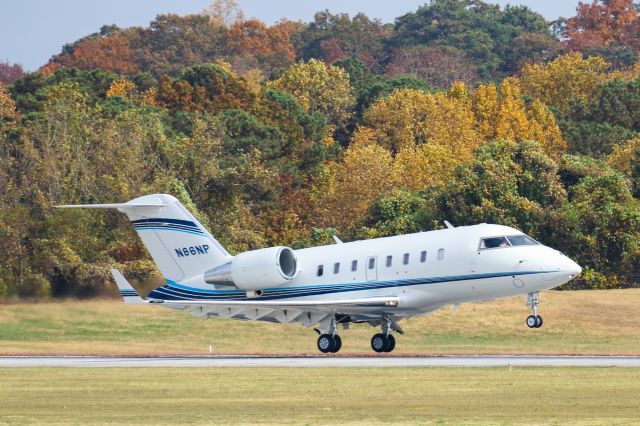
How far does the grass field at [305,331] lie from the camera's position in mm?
49625

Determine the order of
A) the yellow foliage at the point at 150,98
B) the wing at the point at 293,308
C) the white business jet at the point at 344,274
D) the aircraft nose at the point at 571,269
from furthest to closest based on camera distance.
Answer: the yellow foliage at the point at 150,98, the wing at the point at 293,308, the white business jet at the point at 344,274, the aircraft nose at the point at 571,269

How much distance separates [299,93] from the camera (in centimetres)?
11562

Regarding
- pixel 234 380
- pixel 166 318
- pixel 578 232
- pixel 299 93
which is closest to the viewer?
pixel 234 380

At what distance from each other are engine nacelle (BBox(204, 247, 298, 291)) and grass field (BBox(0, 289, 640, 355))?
5870mm

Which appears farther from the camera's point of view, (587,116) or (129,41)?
(129,41)

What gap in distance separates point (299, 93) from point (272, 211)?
36.4 metres

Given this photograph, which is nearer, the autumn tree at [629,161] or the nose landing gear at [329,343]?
the nose landing gear at [329,343]

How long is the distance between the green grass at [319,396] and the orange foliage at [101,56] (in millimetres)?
142045

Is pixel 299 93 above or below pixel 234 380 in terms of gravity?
above

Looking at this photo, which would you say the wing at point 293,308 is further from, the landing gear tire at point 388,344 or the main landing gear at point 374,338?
the landing gear tire at point 388,344

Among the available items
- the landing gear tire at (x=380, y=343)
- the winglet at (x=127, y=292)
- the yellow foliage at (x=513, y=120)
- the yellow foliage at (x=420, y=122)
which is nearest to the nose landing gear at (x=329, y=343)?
the landing gear tire at (x=380, y=343)

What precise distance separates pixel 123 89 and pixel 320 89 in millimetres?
16591

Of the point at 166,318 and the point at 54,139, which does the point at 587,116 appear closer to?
the point at 54,139

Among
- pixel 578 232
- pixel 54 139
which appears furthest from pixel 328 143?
pixel 578 232
